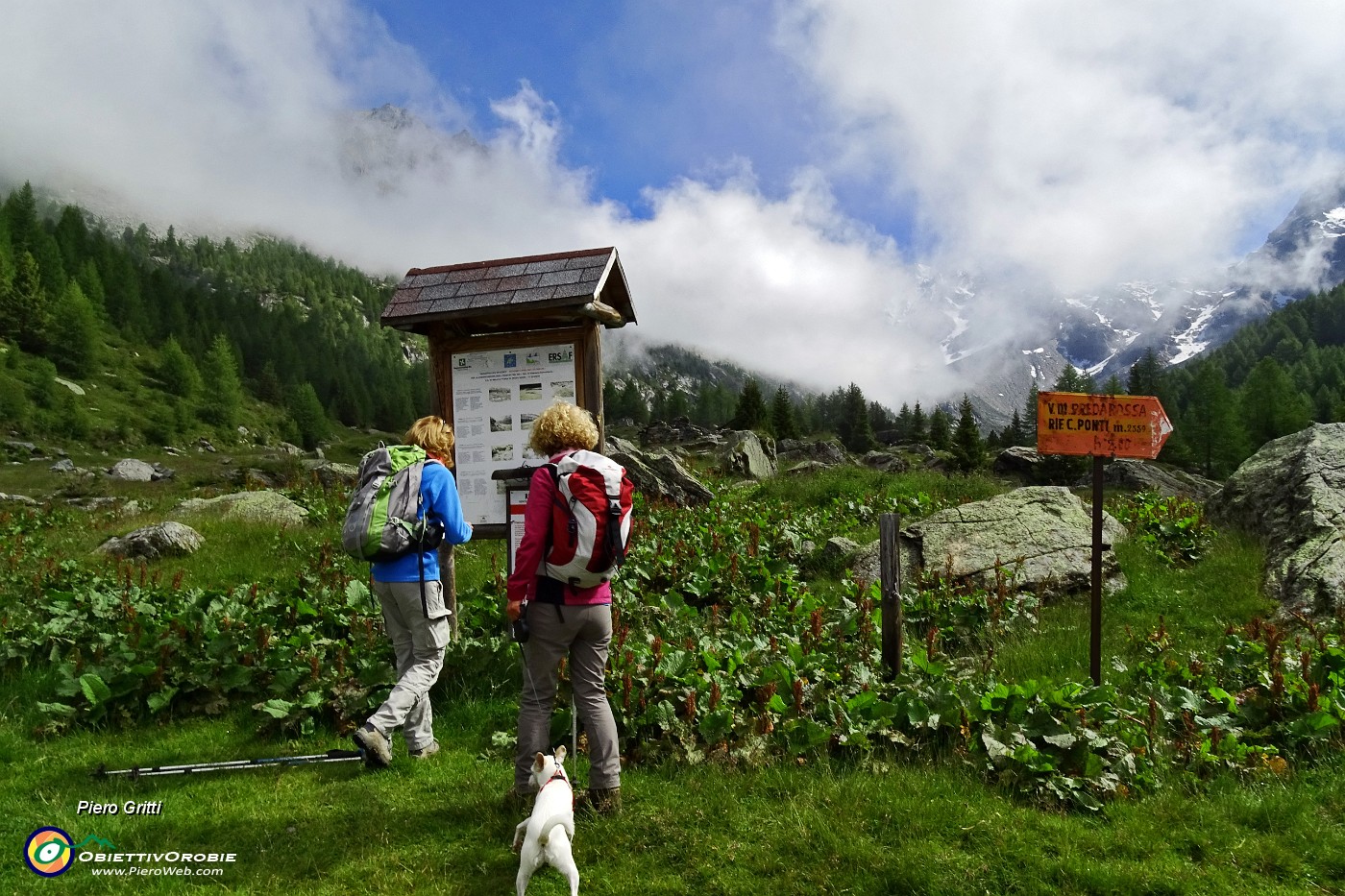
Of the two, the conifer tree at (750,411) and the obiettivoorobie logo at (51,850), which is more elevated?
the conifer tree at (750,411)

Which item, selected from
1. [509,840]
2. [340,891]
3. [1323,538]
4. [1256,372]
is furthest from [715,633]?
[1256,372]

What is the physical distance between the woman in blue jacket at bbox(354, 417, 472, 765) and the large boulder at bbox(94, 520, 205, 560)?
10.6 meters

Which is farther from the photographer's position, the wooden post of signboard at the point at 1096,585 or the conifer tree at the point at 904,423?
the conifer tree at the point at 904,423

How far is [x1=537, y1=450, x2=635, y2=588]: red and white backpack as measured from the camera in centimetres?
485

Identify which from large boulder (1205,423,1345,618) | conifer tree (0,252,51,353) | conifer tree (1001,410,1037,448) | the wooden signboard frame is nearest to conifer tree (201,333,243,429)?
conifer tree (0,252,51,353)

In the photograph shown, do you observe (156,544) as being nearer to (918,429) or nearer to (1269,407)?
(918,429)

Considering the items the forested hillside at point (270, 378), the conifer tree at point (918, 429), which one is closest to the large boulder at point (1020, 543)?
the forested hillside at point (270, 378)

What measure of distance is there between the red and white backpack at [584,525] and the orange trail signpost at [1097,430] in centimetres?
446

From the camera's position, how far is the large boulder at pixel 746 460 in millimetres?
34594

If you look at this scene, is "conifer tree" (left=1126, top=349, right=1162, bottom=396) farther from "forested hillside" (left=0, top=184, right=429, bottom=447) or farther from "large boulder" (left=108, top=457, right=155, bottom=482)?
"forested hillside" (left=0, top=184, right=429, bottom=447)

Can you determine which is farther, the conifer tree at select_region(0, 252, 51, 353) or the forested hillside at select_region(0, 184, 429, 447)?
the conifer tree at select_region(0, 252, 51, 353)

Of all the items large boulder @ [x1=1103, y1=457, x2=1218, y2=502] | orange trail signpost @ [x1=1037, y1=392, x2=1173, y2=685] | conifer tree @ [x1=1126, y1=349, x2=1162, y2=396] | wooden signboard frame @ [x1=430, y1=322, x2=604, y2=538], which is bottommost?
large boulder @ [x1=1103, y1=457, x2=1218, y2=502]

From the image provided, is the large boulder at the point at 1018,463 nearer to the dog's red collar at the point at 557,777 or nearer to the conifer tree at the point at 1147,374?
the dog's red collar at the point at 557,777

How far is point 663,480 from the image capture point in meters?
24.3
